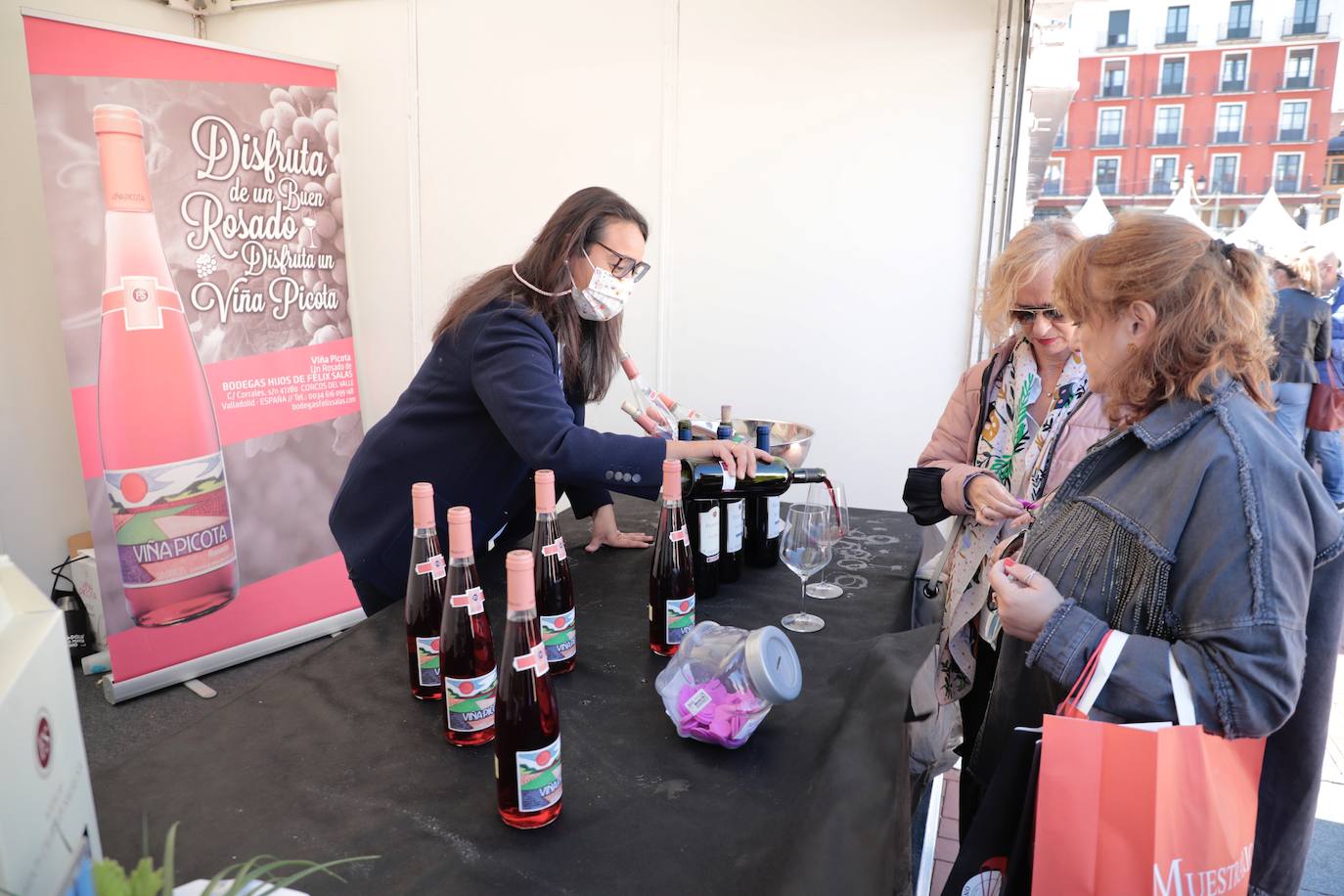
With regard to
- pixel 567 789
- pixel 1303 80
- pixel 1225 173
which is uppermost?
pixel 1303 80

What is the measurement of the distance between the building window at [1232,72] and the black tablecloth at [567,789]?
1713 inches

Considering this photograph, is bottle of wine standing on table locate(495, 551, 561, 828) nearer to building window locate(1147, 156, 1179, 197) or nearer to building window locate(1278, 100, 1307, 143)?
building window locate(1147, 156, 1179, 197)

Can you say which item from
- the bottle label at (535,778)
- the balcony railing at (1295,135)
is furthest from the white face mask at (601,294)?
the balcony railing at (1295,135)

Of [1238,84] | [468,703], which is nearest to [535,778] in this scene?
[468,703]

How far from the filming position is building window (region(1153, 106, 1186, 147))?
35.0 m

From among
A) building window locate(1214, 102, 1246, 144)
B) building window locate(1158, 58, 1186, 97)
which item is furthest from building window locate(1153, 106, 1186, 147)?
building window locate(1214, 102, 1246, 144)

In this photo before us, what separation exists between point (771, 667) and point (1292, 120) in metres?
44.2

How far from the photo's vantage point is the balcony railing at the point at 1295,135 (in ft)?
109

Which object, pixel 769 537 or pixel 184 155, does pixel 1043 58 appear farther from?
pixel 184 155

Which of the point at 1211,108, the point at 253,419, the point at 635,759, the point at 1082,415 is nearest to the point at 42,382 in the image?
the point at 253,419

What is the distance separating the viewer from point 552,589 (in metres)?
1.29

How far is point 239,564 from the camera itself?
10.8 feet

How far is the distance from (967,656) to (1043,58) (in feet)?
8.22

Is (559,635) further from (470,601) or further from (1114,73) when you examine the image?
(1114,73)
